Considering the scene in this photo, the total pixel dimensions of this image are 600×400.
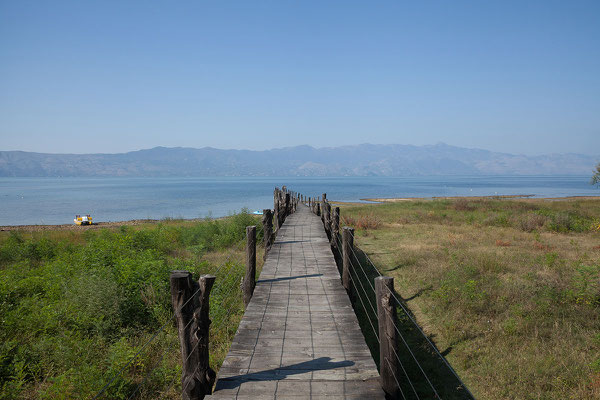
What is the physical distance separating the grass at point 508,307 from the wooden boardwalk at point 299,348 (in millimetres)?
2664

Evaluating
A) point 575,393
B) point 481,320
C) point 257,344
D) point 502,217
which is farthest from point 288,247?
point 502,217

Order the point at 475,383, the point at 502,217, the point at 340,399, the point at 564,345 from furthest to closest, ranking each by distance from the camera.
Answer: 1. the point at 502,217
2. the point at 564,345
3. the point at 475,383
4. the point at 340,399

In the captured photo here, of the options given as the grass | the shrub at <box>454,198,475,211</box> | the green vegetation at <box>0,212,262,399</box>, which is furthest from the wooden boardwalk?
the shrub at <box>454,198,475,211</box>

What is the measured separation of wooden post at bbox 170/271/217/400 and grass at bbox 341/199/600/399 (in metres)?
4.78

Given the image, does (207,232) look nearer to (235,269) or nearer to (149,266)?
(235,269)

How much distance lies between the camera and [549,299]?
8961 mm

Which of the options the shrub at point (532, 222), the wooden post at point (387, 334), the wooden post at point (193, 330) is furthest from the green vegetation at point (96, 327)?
the shrub at point (532, 222)

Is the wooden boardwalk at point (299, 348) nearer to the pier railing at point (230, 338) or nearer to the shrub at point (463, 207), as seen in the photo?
the pier railing at point (230, 338)

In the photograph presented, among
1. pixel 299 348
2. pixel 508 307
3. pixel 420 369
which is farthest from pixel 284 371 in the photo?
pixel 508 307

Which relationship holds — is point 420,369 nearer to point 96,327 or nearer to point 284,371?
point 284,371

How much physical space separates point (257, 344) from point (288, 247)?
764cm

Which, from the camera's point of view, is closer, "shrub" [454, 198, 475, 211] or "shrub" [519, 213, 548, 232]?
"shrub" [519, 213, 548, 232]

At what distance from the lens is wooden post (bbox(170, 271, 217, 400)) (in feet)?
11.9

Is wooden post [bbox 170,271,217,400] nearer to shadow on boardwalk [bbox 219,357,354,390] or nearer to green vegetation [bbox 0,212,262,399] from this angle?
shadow on boardwalk [bbox 219,357,354,390]
